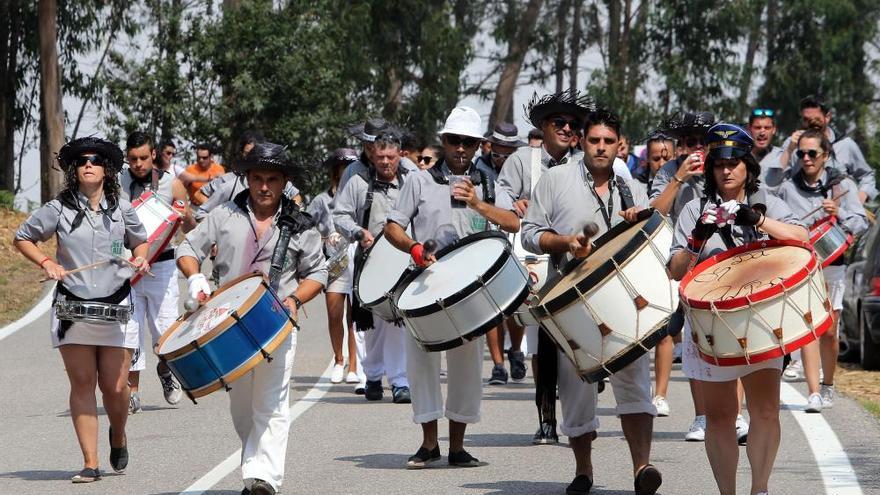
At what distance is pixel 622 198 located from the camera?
8.85m

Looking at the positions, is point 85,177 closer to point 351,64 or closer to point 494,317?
point 494,317

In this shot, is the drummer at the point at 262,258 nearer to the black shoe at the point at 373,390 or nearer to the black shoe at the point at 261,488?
the black shoe at the point at 261,488

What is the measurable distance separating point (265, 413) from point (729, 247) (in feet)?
7.97

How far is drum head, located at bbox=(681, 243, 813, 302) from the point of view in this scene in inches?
283

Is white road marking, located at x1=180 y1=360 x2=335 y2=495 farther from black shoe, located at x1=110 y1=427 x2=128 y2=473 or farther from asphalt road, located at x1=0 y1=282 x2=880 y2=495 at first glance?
black shoe, located at x1=110 y1=427 x2=128 y2=473

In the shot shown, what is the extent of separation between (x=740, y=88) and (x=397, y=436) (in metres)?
41.0

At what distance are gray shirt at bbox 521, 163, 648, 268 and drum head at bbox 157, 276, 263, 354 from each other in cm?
149

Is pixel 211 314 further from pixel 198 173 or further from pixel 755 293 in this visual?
pixel 198 173

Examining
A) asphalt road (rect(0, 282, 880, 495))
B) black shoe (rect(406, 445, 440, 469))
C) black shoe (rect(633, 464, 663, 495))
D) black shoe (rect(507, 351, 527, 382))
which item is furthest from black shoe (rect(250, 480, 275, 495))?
black shoe (rect(507, 351, 527, 382))

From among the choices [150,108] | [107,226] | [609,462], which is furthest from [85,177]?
[150,108]

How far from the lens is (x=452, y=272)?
358 inches

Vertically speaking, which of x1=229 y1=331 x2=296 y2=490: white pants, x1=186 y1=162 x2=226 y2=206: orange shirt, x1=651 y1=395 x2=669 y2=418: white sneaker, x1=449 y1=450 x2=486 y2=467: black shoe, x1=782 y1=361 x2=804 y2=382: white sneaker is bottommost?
x1=782 y1=361 x2=804 y2=382: white sneaker

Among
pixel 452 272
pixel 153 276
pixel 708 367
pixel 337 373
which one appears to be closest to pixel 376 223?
pixel 153 276

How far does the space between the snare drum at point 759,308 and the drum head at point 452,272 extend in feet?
5.40
